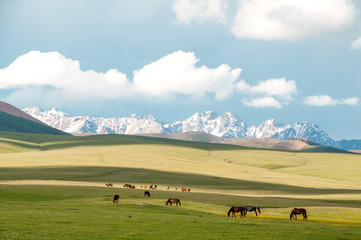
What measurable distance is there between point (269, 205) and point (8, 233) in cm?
4594

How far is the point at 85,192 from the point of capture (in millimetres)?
71875

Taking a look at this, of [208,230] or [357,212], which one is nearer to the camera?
[208,230]

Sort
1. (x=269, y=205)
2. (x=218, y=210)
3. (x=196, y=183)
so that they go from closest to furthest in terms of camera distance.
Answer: (x=218, y=210) → (x=269, y=205) → (x=196, y=183)

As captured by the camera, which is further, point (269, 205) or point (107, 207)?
point (269, 205)

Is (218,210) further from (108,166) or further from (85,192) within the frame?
(108,166)

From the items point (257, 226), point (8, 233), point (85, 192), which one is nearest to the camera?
point (8, 233)

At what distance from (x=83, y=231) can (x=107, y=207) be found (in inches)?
796

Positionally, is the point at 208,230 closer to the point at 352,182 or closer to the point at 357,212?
the point at 357,212

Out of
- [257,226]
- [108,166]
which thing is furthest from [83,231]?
[108,166]

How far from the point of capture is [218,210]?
56438mm

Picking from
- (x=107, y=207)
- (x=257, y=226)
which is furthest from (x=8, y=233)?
(x=107, y=207)

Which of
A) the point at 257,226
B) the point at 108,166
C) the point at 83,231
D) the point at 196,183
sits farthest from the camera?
the point at 108,166

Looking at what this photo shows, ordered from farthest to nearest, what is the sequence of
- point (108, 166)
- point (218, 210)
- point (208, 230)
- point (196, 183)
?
point (108, 166) < point (196, 183) < point (218, 210) < point (208, 230)

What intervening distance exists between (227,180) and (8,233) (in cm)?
9673
